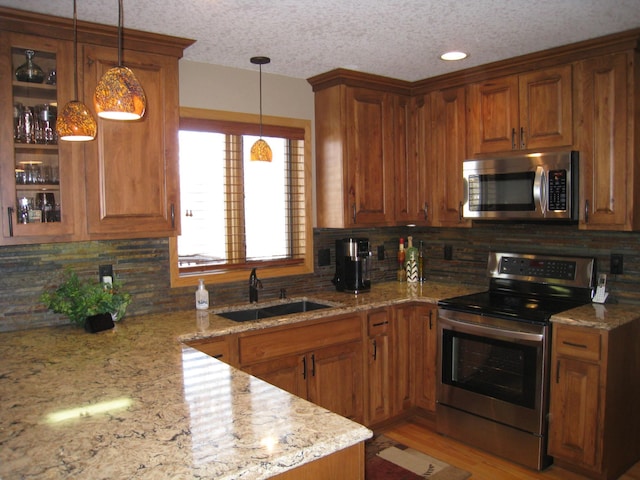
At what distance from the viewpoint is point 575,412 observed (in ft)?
9.22

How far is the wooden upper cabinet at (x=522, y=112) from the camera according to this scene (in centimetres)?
314

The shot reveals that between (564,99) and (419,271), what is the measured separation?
166 centimetres

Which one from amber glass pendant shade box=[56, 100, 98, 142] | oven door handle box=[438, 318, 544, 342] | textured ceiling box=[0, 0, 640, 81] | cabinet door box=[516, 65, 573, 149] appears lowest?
oven door handle box=[438, 318, 544, 342]

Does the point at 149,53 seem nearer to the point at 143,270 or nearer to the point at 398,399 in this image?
the point at 143,270

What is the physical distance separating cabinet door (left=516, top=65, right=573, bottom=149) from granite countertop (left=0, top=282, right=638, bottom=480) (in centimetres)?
236

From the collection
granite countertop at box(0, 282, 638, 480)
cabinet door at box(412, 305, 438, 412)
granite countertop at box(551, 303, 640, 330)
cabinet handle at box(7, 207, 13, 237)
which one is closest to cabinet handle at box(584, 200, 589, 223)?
granite countertop at box(551, 303, 640, 330)

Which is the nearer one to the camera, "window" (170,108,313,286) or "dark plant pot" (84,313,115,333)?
"dark plant pot" (84,313,115,333)

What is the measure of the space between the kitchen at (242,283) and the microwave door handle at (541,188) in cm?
35

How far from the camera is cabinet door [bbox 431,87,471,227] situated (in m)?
3.69

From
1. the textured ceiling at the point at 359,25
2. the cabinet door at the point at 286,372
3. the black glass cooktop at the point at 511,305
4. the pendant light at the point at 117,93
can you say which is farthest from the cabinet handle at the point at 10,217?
the black glass cooktop at the point at 511,305

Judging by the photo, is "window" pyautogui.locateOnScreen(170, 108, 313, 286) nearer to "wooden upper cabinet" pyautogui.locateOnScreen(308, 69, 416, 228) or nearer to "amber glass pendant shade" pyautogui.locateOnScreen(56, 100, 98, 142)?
"wooden upper cabinet" pyautogui.locateOnScreen(308, 69, 416, 228)

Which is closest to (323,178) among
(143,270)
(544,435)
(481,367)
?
(143,270)

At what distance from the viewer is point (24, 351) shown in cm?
229

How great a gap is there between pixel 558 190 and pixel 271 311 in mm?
1892
